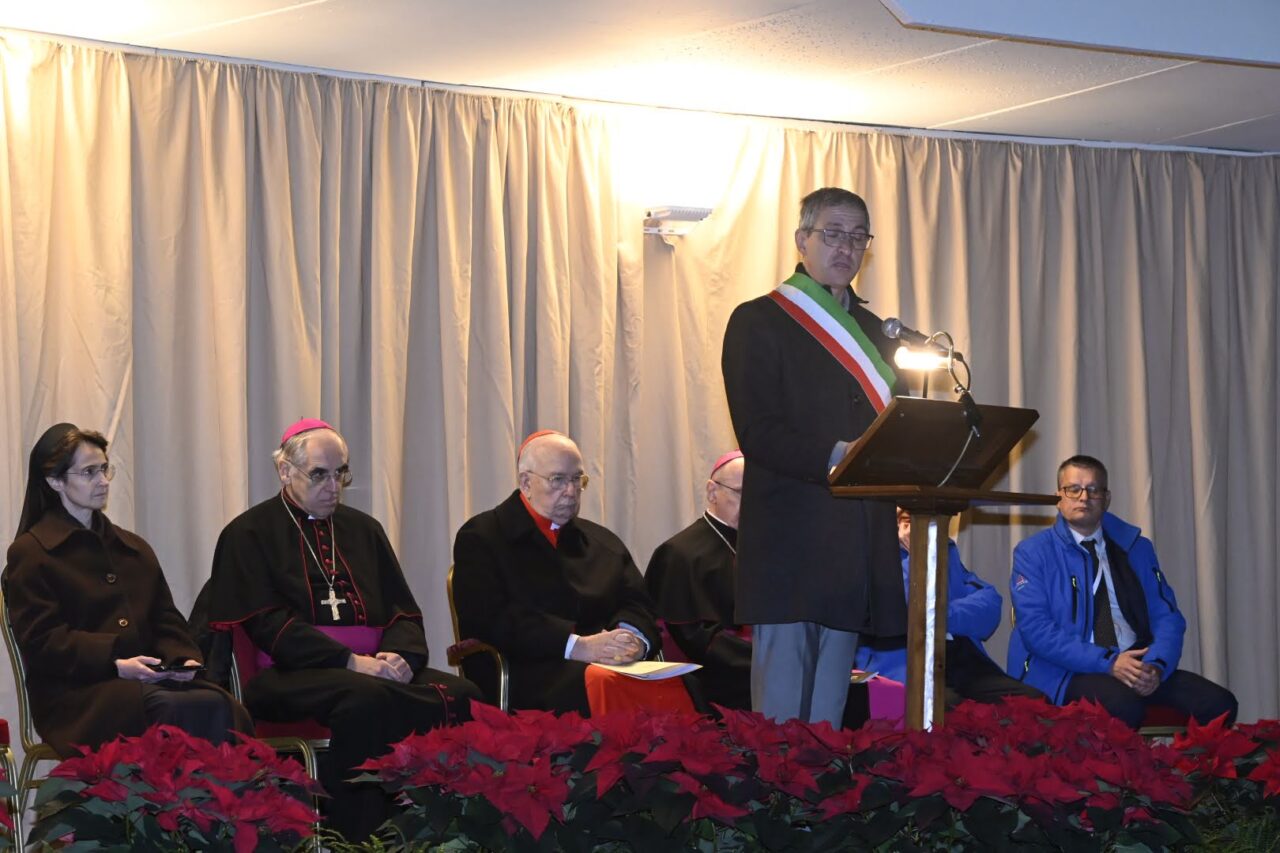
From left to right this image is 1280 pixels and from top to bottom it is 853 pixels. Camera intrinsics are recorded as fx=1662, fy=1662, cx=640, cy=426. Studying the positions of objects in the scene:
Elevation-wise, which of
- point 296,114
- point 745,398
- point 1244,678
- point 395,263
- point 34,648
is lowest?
point 1244,678

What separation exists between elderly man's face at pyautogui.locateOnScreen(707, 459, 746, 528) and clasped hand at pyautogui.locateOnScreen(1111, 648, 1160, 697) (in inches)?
57.0

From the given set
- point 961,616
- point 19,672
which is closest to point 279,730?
point 19,672

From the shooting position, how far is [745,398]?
12.5 feet

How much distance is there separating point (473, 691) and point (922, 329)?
2.78 metres

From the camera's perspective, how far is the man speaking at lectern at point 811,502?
12.3 ft

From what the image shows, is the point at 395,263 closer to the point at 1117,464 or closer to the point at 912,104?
the point at 912,104

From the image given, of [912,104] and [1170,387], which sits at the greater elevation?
[912,104]

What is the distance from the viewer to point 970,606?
19.5 feet

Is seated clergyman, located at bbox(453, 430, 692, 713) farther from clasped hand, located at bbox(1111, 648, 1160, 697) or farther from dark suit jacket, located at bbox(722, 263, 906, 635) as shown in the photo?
clasped hand, located at bbox(1111, 648, 1160, 697)

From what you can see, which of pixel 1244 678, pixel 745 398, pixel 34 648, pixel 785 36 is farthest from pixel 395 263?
pixel 1244 678

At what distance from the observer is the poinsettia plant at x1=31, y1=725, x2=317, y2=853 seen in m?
2.68

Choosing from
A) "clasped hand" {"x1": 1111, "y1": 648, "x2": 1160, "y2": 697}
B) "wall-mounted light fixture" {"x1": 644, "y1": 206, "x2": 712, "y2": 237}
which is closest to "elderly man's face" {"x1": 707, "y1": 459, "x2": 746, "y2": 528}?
"wall-mounted light fixture" {"x1": 644, "y1": 206, "x2": 712, "y2": 237}

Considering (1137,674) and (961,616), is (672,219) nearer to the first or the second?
(961,616)

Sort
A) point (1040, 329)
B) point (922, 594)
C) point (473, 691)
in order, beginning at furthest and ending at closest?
point (1040, 329) → point (473, 691) → point (922, 594)
